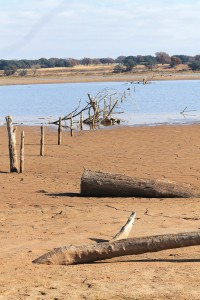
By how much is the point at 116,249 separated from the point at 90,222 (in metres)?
2.68

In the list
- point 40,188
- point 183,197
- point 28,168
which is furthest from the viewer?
point 28,168

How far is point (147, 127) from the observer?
29.8 metres

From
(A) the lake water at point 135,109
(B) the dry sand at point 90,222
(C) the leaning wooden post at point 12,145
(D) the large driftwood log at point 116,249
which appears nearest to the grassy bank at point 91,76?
(A) the lake water at point 135,109

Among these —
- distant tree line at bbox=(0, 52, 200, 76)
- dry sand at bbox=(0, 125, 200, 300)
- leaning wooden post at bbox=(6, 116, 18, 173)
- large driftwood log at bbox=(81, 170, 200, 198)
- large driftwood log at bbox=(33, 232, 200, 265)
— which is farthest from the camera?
distant tree line at bbox=(0, 52, 200, 76)

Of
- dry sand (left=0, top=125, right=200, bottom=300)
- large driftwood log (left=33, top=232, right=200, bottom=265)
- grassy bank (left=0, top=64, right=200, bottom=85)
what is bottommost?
grassy bank (left=0, top=64, right=200, bottom=85)

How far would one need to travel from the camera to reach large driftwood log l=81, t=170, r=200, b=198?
12.7 meters

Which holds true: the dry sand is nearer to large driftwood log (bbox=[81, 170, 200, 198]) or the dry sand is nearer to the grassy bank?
large driftwood log (bbox=[81, 170, 200, 198])

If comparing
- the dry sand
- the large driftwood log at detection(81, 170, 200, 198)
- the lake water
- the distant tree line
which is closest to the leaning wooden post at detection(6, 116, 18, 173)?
the dry sand

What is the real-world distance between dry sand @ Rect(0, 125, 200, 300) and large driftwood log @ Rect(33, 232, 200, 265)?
0.40 feet

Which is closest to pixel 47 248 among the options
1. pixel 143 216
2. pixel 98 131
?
pixel 143 216

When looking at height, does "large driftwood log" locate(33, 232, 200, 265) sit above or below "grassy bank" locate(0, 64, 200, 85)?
above

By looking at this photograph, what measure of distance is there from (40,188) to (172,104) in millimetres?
32463

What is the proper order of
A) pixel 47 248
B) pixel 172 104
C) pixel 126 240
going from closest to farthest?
pixel 126 240, pixel 47 248, pixel 172 104

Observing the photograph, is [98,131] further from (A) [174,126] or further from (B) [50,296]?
(B) [50,296]
